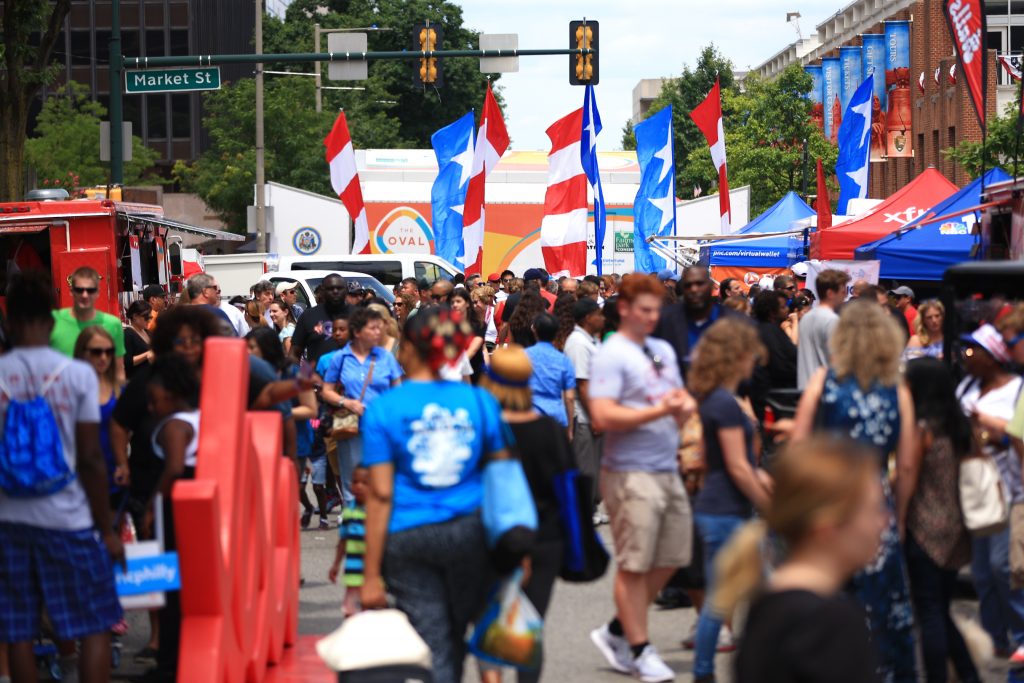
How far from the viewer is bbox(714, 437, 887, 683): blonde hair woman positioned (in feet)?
9.63

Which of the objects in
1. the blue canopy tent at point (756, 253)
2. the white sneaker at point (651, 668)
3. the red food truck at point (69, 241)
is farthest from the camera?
the blue canopy tent at point (756, 253)

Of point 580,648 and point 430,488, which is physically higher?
point 430,488

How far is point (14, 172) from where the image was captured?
21.3 m

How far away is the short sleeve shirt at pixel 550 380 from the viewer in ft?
35.4

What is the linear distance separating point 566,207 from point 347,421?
49.3 feet

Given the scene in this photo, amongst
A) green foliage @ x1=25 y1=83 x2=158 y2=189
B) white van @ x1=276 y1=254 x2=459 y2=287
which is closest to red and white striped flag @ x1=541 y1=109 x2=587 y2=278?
white van @ x1=276 y1=254 x2=459 y2=287

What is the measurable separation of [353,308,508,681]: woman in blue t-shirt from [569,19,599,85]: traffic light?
19966mm

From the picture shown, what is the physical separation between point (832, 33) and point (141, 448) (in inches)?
3494

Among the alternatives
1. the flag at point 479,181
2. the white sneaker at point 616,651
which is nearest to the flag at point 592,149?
the flag at point 479,181

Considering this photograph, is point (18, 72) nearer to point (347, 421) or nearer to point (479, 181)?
point (479, 181)

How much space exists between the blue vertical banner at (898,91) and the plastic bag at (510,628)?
196 ft

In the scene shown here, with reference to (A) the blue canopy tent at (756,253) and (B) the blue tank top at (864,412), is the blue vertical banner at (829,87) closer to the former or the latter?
(A) the blue canopy tent at (756,253)

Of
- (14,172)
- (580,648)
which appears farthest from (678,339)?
(14,172)

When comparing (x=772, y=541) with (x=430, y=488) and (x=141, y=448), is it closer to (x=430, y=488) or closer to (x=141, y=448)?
(x=430, y=488)
